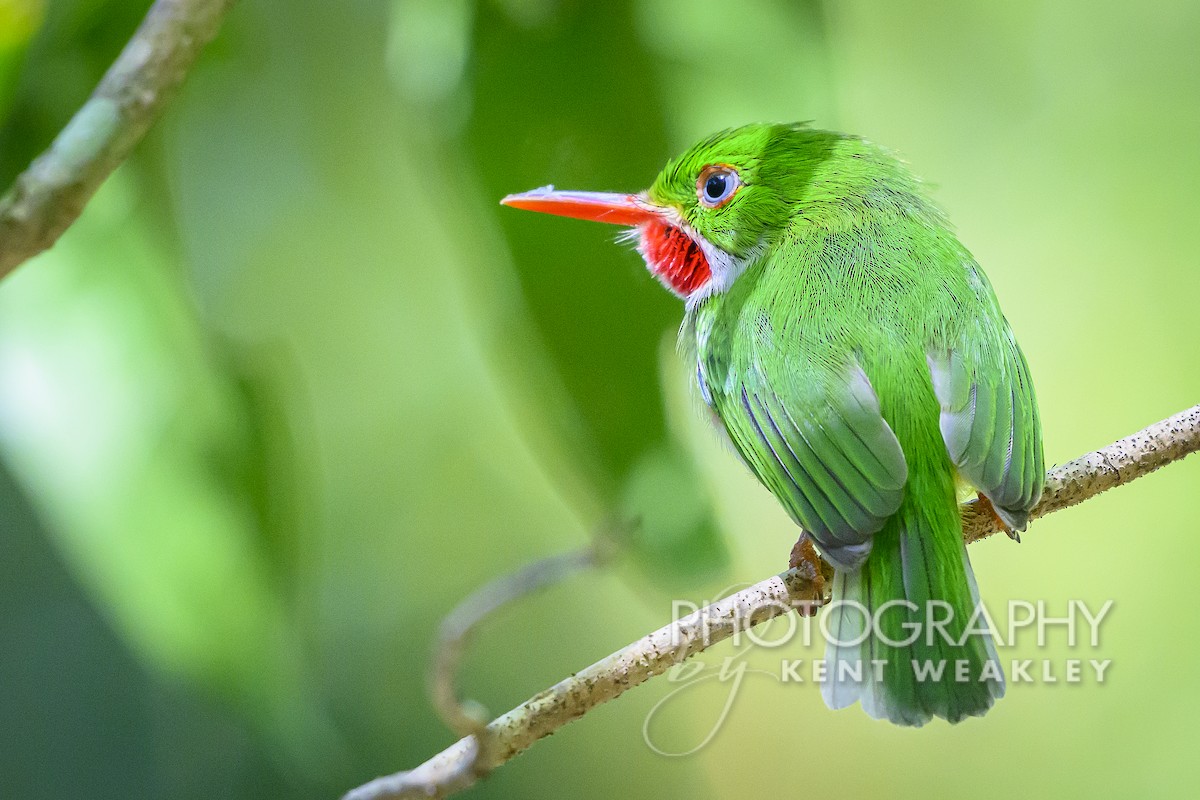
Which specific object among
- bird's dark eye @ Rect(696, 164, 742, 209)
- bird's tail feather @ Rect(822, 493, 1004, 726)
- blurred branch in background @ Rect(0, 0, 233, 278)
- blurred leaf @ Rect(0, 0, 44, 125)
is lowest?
bird's tail feather @ Rect(822, 493, 1004, 726)

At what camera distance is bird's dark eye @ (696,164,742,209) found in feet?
3.73

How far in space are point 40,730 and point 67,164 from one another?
117cm

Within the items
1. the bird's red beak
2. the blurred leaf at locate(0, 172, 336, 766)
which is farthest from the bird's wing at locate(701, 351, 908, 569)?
the blurred leaf at locate(0, 172, 336, 766)

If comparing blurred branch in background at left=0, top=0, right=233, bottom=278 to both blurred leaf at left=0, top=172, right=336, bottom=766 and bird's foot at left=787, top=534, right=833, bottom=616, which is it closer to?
blurred leaf at left=0, top=172, right=336, bottom=766

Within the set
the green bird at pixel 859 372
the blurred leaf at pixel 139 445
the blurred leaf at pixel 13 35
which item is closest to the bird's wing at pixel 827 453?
the green bird at pixel 859 372

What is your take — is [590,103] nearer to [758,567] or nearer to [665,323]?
[665,323]

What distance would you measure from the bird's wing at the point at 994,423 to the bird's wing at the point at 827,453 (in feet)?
0.19

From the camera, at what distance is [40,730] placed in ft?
5.15

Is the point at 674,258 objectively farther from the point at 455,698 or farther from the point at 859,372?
the point at 455,698

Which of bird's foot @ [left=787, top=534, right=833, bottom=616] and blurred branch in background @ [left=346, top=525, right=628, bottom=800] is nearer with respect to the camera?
blurred branch in background @ [left=346, top=525, right=628, bottom=800]

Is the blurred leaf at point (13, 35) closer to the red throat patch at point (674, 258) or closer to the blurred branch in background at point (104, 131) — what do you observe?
the blurred branch in background at point (104, 131)

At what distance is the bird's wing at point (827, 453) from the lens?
85 centimetres

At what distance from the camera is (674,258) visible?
1158 millimetres

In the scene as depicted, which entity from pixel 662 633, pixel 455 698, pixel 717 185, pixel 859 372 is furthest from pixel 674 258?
pixel 455 698
